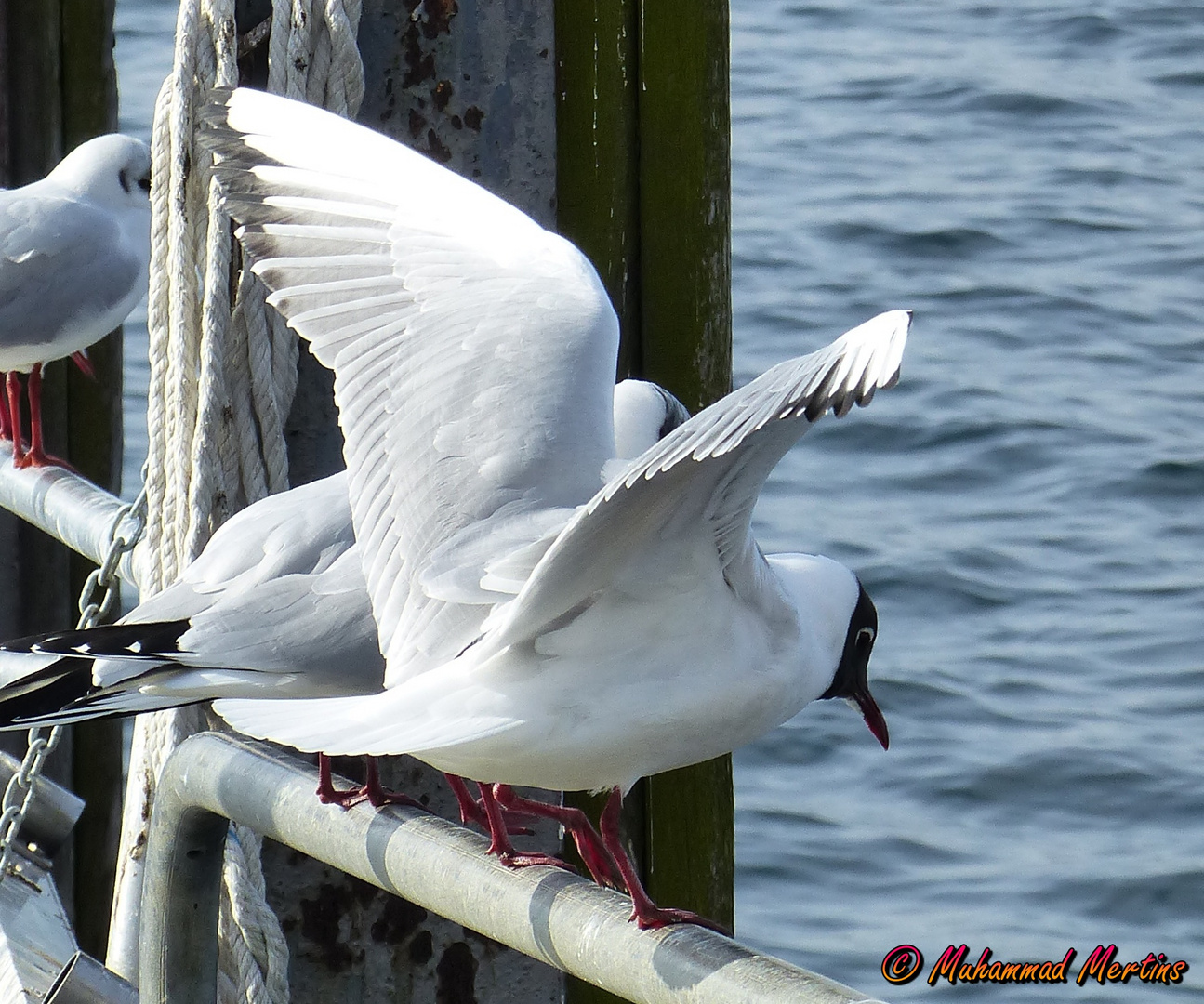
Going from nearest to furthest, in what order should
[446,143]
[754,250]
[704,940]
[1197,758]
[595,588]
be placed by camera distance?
1. [704,940]
2. [595,588]
3. [446,143]
4. [1197,758]
5. [754,250]

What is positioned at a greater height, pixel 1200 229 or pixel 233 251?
pixel 233 251

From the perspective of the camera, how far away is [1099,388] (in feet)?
21.2

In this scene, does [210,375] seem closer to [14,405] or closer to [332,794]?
[332,794]

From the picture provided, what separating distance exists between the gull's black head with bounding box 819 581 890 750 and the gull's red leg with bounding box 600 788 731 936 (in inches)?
14.8

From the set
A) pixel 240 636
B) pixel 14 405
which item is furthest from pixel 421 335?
pixel 14 405

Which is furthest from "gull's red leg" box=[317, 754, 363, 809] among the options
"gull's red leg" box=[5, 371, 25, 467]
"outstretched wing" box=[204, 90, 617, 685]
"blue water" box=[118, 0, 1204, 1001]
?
"blue water" box=[118, 0, 1204, 1001]

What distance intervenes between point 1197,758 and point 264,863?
10.6 feet

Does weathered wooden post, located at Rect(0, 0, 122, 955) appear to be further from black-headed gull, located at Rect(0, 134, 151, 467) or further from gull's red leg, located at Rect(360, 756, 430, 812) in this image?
gull's red leg, located at Rect(360, 756, 430, 812)

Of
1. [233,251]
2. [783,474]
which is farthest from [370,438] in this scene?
[783,474]

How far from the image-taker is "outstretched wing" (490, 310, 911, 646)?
4.75ft

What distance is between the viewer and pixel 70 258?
3.71m

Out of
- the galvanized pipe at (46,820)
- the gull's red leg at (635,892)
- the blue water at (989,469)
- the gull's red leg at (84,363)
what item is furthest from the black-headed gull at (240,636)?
the blue water at (989,469)

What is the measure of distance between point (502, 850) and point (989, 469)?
450cm

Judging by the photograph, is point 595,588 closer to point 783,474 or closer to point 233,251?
point 233,251
